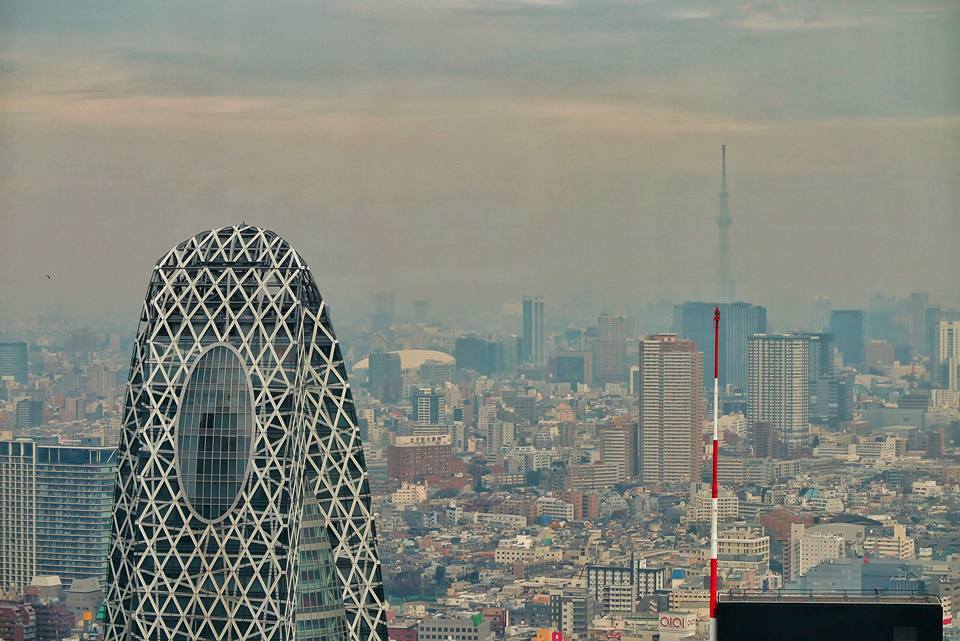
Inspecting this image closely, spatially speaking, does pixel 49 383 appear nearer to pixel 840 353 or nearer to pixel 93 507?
pixel 93 507

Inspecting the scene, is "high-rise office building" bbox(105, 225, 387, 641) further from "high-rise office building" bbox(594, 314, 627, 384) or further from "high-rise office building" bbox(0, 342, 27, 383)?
"high-rise office building" bbox(594, 314, 627, 384)

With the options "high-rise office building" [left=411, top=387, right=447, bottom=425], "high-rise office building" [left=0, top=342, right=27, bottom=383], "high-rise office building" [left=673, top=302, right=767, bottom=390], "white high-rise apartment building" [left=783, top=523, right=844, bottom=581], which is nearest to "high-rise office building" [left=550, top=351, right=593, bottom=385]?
"high-rise office building" [left=411, top=387, right=447, bottom=425]

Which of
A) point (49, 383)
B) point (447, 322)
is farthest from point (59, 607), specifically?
point (447, 322)

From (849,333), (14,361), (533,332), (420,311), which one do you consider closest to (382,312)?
(420,311)

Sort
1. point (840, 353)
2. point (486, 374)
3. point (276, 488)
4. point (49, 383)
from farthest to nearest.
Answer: point (486, 374) → point (840, 353) → point (49, 383) → point (276, 488)

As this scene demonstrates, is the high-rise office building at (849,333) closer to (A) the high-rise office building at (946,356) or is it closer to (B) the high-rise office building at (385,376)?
(A) the high-rise office building at (946,356)

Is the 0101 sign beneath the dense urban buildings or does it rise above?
beneath
